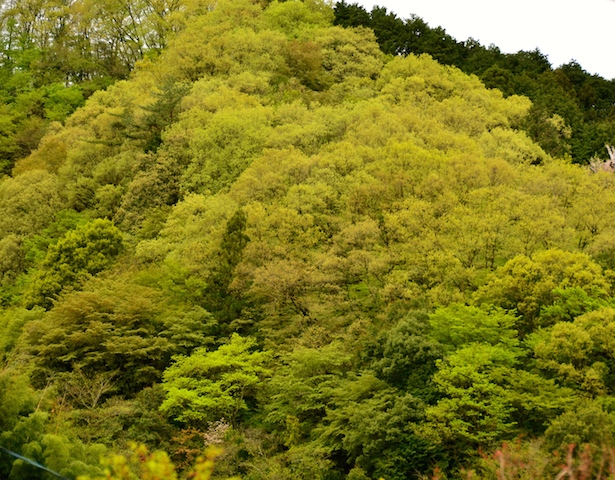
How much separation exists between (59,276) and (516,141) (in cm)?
2039

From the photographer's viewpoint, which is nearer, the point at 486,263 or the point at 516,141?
the point at 486,263

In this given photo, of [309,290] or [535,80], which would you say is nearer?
[309,290]

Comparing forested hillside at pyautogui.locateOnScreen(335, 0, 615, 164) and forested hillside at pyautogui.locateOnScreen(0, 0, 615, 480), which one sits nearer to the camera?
forested hillside at pyautogui.locateOnScreen(0, 0, 615, 480)

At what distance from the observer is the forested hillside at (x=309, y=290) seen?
759 inches

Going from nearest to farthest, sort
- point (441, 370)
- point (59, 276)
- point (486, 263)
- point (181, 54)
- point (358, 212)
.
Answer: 1. point (441, 370)
2. point (486, 263)
3. point (358, 212)
4. point (59, 276)
5. point (181, 54)

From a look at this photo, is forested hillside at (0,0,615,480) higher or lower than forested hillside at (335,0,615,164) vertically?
lower

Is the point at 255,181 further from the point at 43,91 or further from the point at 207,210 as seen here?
the point at 43,91

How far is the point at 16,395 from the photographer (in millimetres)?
16781

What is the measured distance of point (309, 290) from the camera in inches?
1078

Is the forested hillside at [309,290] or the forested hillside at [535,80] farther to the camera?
the forested hillside at [535,80]

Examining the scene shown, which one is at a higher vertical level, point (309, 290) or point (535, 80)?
point (535, 80)

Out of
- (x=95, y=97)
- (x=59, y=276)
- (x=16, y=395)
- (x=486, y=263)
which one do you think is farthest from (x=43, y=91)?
(x=16, y=395)

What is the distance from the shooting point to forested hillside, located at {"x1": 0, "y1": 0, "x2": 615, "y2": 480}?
19.3m

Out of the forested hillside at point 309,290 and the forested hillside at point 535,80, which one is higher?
the forested hillside at point 535,80
